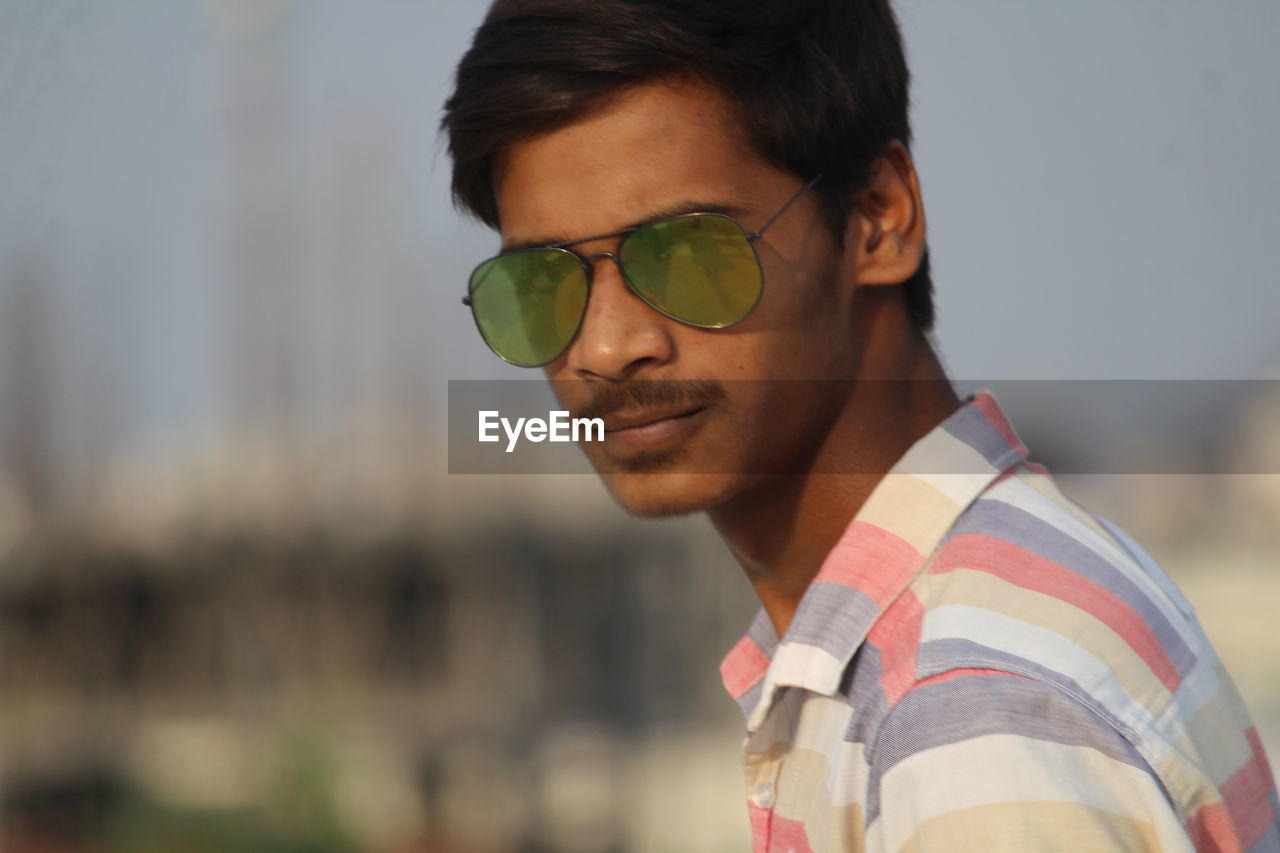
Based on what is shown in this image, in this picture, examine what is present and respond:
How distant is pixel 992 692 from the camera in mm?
1157

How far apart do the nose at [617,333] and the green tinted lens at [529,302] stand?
35mm

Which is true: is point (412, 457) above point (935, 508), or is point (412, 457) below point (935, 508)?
below

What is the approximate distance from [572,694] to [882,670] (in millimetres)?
10545

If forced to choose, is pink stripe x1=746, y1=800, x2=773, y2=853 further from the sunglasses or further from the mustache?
the sunglasses

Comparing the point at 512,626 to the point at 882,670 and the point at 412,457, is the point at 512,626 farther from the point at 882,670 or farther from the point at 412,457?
the point at 882,670

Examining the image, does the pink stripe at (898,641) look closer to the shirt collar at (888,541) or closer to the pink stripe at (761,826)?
the shirt collar at (888,541)

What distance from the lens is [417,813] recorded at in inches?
436

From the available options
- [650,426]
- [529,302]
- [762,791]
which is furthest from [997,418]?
[529,302]

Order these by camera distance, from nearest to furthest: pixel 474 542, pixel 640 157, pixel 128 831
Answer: pixel 640 157, pixel 128 831, pixel 474 542

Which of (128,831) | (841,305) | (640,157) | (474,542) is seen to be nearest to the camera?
(640,157)

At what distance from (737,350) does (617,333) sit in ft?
0.52

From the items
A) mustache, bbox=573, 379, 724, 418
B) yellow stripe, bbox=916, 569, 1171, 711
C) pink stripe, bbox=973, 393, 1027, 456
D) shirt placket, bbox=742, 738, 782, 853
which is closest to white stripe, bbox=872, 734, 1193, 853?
yellow stripe, bbox=916, 569, 1171, 711

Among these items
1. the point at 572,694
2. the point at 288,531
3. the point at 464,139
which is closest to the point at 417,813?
the point at 572,694

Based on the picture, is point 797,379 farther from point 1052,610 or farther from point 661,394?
point 1052,610
